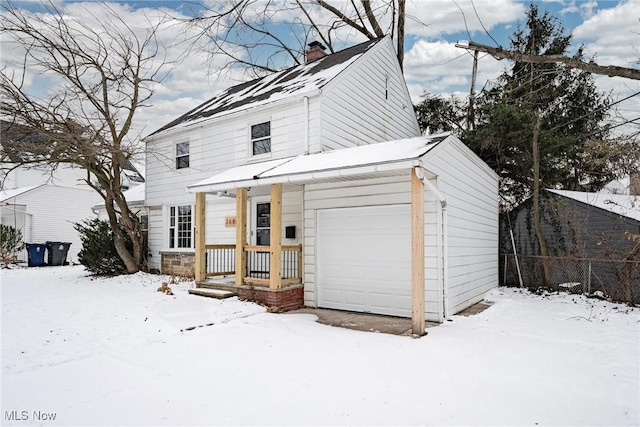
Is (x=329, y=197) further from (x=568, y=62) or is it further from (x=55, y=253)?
(x=55, y=253)

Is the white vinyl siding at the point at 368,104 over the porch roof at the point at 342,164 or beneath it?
over

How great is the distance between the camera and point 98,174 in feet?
40.4

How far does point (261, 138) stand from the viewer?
10.7m

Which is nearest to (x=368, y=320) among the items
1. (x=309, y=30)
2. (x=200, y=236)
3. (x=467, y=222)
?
(x=467, y=222)

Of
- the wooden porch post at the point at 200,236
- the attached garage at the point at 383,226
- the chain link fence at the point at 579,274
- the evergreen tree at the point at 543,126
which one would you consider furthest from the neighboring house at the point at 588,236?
the wooden porch post at the point at 200,236

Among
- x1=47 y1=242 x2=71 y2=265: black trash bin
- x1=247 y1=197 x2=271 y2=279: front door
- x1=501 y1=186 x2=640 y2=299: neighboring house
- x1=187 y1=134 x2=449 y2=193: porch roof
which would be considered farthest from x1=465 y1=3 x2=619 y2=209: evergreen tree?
x1=47 y1=242 x2=71 y2=265: black trash bin

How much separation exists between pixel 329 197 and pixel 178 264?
671 cm

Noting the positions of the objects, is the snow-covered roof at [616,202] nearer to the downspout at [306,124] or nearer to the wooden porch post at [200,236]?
the downspout at [306,124]

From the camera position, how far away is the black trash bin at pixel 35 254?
16.8 metres

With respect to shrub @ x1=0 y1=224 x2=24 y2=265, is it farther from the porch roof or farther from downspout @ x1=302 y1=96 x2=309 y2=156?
downspout @ x1=302 y1=96 x2=309 y2=156

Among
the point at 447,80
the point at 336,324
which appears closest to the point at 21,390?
the point at 336,324

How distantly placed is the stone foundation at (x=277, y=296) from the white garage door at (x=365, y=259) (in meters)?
0.46

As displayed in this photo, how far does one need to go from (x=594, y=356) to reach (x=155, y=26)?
45.3 feet

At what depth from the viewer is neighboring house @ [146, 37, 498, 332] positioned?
699 cm
